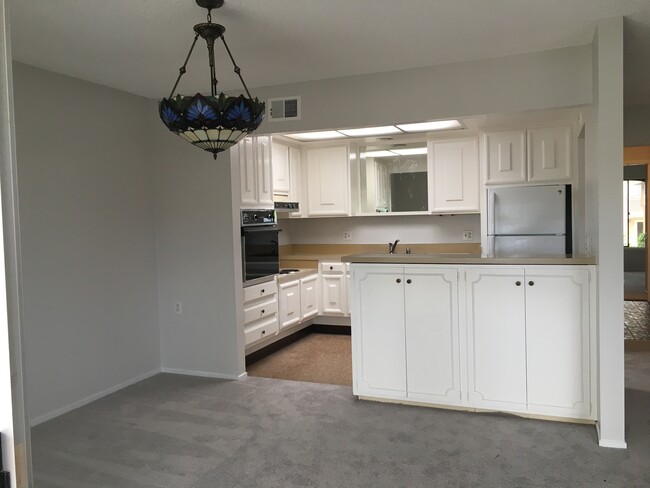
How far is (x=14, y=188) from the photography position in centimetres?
86

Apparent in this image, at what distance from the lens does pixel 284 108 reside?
4.32m

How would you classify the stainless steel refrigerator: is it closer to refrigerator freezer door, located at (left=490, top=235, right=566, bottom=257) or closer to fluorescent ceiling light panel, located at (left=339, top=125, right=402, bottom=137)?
refrigerator freezer door, located at (left=490, top=235, right=566, bottom=257)

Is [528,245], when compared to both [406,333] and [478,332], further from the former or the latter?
[406,333]

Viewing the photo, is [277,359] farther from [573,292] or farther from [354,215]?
[573,292]

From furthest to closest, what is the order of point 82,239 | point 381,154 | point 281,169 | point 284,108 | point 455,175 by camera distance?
1. point 381,154
2. point 281,169
3. point 455,175
4. point 284,108
5. point 82,239

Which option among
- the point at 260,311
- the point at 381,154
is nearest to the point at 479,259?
the point at 260,311

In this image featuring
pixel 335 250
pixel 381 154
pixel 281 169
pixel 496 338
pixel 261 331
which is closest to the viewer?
pixel 496 338

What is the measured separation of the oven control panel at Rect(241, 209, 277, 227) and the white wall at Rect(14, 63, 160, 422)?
32.8 inches

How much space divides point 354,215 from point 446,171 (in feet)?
3.99

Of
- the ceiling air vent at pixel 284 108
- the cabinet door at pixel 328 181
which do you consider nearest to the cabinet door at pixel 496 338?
the ceiling air vent at pixel 284 108

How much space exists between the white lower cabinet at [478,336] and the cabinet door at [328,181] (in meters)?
2.64

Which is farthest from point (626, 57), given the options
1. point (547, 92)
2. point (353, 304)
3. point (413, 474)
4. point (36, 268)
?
point (36, 268)

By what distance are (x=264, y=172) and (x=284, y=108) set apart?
1.07 meters

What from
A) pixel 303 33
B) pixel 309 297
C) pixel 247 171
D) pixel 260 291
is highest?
pixel 303 33
